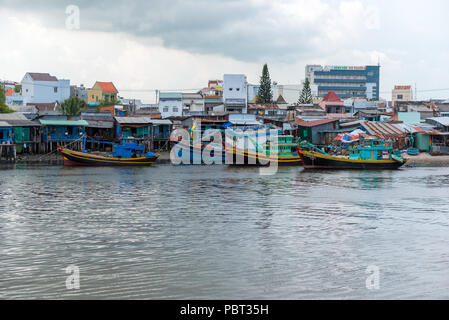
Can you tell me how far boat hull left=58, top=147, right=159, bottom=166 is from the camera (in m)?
43.9

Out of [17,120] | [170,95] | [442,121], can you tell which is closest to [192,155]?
[17,120]

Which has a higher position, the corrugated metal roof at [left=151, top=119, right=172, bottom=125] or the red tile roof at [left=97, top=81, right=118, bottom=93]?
the red tile roof at [left=97, top=81, right=118, bottom=93]

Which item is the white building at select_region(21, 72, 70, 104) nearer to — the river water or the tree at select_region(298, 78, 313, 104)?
the tree at select_region(298, 78, 313, 104)

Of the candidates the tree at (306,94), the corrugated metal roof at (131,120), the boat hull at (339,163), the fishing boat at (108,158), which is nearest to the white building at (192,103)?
the corrugated metal roof at (131,120)

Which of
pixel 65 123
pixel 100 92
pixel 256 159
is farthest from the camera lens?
pixel 100 92

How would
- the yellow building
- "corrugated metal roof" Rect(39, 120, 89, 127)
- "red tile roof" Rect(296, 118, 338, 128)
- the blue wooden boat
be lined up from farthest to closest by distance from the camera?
the yellow building → "red tile roof" Rect(296, 118, 338, 128) → the blue wooden boat → "corrugated metal roof" Rect(39, 120, 89, 127)

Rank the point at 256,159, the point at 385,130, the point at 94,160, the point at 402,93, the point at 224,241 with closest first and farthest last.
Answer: the point at 224,241 < the point at 94,160 < the point at 256,159 < the point at 385,130 < the point at 402,93

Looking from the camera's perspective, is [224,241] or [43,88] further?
[43,88]

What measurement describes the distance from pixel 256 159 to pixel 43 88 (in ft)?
167

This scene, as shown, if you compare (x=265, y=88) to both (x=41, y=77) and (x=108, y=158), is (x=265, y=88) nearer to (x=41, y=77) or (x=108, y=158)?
(x=41, y=77)

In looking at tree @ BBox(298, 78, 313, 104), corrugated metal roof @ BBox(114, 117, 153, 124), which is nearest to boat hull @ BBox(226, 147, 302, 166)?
corrugated metal roof @ BBox(114, 117, 153, 124)

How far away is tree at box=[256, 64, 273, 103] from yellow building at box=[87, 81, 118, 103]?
26156 mm

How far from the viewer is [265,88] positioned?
8700cm
